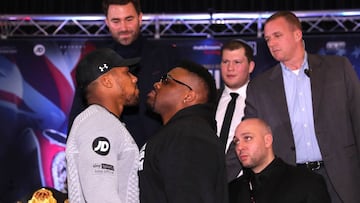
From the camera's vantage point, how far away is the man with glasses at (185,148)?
9.33 feet

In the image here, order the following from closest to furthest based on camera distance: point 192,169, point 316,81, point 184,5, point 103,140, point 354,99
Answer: point 192,169 < point 103,140 < point 354,99 < point 316,81 < point 184,5

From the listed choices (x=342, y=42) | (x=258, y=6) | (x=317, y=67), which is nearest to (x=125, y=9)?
(x=317, y=67)

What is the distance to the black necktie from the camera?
4598mm

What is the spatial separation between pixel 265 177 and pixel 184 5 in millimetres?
5067

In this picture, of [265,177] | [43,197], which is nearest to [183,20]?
[265,177]

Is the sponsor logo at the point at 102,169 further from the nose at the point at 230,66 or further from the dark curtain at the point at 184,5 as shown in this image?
the dark curtain at the point at 184,5

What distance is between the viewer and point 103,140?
2.94m

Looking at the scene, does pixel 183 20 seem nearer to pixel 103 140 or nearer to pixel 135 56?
pixel 135 56

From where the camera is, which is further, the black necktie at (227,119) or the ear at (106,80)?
the black necktie at (227,119)

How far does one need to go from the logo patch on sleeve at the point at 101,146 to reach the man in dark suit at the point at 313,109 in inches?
60.2

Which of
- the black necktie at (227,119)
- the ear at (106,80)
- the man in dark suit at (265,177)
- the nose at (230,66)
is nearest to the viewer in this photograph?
the ear at (106,80)

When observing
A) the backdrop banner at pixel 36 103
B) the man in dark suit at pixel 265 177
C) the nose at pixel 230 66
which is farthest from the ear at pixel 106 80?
the backdrop banner at pixel 36 103

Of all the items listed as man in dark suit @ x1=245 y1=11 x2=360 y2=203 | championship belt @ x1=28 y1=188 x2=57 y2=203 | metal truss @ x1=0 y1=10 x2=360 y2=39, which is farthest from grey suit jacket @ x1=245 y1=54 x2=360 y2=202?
metal truss @ x1=0 y1=10 x2=360 y2=39

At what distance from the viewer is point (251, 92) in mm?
4328
